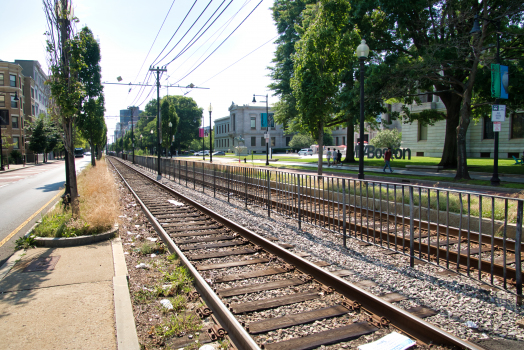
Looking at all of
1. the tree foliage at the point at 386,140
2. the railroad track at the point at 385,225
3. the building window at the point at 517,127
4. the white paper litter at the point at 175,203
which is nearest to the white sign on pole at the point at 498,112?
the railroad track at the point at 385,225

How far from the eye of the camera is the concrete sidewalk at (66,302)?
11.6 ft

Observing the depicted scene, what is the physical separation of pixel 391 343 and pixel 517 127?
142 feet

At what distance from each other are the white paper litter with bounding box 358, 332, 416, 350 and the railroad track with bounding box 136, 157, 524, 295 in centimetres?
145

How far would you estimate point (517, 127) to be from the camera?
37.2 m

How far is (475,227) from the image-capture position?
8.23 m

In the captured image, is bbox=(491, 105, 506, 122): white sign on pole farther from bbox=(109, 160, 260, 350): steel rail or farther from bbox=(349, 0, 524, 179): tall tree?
bbox=(109, 160, 260, 350): steel rail

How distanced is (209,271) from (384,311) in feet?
9.37

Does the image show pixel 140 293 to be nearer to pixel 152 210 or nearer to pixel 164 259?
pixel 164 259

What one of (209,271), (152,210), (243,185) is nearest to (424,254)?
(209,271)

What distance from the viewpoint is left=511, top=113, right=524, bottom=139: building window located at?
120 feet

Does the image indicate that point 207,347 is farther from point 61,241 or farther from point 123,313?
point 61,241

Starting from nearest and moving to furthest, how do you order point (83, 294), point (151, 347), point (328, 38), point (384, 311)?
→ point (151, 347), point (384, 311), point (83, 294), point (328, 38)

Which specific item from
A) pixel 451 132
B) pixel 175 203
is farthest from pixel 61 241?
pixel 451 132

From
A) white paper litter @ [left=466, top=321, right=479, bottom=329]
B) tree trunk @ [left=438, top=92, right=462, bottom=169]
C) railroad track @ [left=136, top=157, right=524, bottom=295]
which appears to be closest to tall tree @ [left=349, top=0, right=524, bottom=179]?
tree trunk @ [left=438, top=92, right=462, bottom=169]
